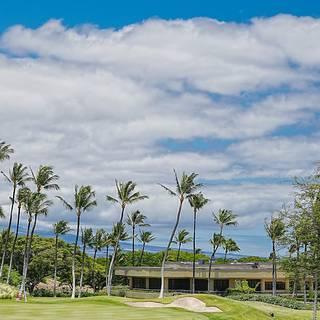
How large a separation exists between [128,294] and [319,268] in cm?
4816

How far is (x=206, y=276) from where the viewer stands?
95.7 metres

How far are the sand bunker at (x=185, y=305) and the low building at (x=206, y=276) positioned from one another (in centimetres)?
4290

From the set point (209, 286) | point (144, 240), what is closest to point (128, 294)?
point (209, 286)

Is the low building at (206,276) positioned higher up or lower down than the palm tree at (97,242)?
lower down

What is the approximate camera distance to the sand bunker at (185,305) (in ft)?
152

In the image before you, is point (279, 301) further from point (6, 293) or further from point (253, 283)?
point (6, 293)

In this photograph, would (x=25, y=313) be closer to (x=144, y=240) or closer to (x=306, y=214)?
(x=306, y=214)

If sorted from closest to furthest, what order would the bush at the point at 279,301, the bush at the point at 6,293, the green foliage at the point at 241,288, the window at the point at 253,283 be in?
the bush at the point at 6,293, the bush at the point at 279,301, the green foliage at the point at 241,288, the window at the point at 253,283

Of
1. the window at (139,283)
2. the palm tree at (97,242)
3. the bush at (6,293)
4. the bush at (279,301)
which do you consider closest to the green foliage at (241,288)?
the bush at (279,301)

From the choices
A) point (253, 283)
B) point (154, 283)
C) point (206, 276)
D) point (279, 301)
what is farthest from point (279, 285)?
point (279, 301)

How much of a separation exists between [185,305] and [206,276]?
48.9 m

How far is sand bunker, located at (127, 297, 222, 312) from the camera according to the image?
4623 cm

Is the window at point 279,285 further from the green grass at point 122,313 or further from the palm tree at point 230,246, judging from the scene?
the green grass at point 122,313

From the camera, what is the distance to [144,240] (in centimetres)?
12219
